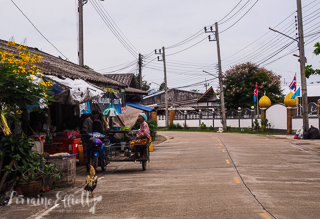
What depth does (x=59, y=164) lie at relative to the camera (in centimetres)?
1146

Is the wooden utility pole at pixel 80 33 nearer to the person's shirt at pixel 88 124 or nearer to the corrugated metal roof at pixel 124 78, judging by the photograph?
the person's shirt at pixel 88 124

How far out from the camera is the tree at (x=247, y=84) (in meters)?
55.0

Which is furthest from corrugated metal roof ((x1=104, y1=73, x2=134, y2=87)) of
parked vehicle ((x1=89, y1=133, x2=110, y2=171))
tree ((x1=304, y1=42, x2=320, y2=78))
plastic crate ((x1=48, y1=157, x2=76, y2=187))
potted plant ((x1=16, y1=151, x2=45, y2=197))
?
potted plant ((x1=16, y1=151, x2=45, y2=197))

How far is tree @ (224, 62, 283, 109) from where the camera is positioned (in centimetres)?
5501

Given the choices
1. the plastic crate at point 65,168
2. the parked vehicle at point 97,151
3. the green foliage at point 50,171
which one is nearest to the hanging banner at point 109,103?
the parked vehicle at point 97,151

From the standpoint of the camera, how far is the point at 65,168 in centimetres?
1159

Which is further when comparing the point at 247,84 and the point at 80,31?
the point at 247,84

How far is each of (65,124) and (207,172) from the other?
28.4ft

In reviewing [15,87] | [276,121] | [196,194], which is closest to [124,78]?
[276,121]

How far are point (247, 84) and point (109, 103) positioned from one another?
3692cm

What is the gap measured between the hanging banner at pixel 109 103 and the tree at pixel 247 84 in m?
34.1

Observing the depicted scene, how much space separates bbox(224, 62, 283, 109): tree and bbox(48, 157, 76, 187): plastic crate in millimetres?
45081

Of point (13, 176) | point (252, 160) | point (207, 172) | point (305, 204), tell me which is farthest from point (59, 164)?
point (252, 160)

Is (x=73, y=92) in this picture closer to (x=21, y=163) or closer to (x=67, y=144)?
(x=67, y=144)
